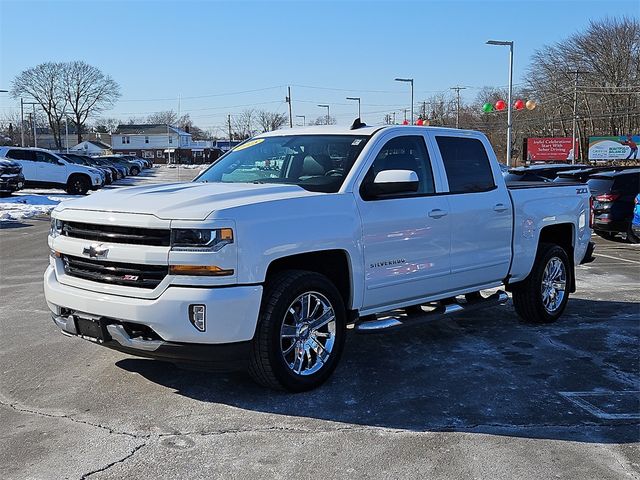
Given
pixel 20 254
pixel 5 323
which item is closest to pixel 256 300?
pixel 5 323

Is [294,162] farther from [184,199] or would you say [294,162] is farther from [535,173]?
[535,173]

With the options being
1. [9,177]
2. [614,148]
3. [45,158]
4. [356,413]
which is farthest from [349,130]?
[614,148]

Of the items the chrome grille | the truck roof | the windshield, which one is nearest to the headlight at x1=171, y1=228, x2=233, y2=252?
the chrome grille

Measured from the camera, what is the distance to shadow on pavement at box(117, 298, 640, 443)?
4.43 meters

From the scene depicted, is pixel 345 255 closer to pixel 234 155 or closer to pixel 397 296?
pixel 397 296

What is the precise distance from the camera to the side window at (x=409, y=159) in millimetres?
5575

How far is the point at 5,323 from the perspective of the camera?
695 cm

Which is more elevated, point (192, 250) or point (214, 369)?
point (192, 250)

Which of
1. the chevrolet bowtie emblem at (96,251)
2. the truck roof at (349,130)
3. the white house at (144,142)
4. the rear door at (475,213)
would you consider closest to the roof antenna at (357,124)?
the truck roof at (349,130)

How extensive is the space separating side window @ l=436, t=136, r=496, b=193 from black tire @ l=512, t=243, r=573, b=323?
1.16m

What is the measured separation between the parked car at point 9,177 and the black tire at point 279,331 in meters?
22.8

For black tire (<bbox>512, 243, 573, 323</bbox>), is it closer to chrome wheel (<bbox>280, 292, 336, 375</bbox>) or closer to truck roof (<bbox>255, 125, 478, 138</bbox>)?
truck roof (<bbox>255, 125, 478, 138</bbox>)

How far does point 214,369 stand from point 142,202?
1273mm

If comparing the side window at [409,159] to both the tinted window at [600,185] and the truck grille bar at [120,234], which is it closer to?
the truck grille bar at [120,234]
